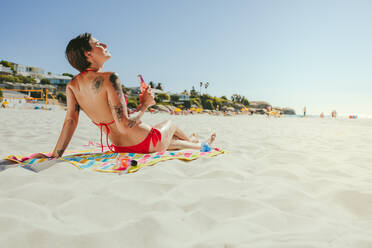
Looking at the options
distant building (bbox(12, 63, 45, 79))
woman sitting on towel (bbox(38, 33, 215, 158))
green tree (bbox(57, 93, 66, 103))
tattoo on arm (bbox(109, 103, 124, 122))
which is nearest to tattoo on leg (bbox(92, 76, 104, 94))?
woman sitting on towel (bbox(38, 33, 215, 158))

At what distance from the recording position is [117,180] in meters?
1.82

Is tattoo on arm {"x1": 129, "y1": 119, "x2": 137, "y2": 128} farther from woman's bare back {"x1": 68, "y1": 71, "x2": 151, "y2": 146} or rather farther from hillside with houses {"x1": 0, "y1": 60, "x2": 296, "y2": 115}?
hillside with houses {"x1": 0, "y1": 60, "x2": 296, "y2": 115}

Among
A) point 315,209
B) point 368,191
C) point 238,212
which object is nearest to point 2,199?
point 238,212

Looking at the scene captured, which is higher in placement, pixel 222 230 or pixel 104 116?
pixel 104 116

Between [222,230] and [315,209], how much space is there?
27.3 inches

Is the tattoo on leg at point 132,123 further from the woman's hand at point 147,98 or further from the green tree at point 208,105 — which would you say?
the green tree at point 208,105

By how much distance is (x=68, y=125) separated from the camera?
2.37 metres

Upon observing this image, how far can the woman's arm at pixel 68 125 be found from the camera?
92.2 inches

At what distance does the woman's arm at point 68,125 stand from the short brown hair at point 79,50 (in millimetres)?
278

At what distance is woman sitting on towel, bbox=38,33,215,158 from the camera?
2.21m

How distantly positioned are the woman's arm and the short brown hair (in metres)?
0.28

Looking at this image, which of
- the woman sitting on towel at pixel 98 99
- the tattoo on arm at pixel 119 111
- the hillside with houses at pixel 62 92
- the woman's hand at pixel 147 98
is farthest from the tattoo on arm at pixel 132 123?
the hillside with houses at pixel 62 92

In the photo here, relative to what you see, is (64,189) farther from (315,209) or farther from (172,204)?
(315,209)

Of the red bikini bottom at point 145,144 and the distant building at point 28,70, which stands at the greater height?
the distant building at point 28,70
